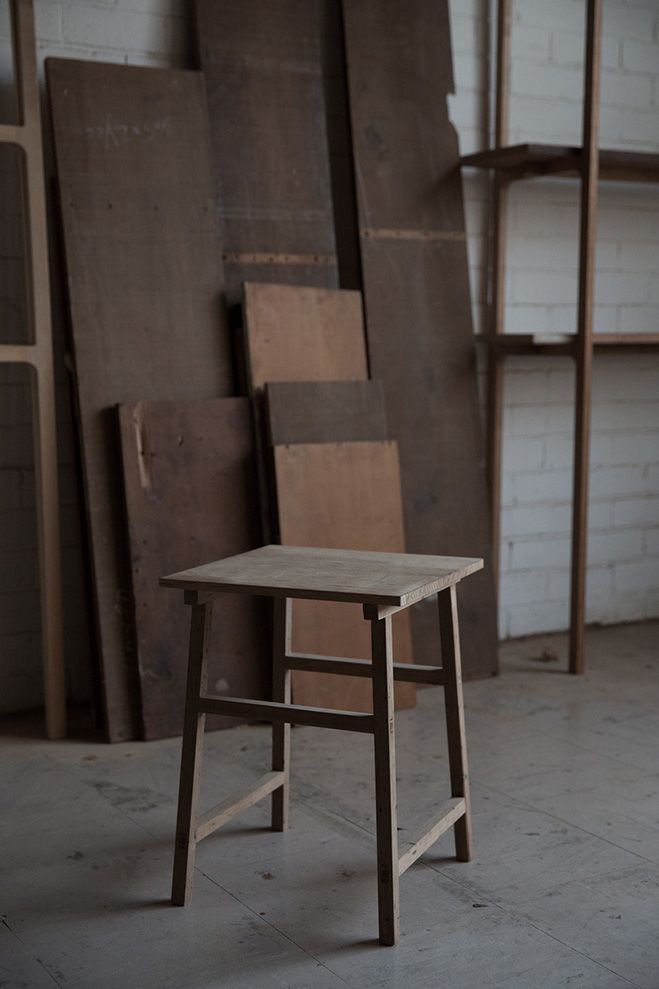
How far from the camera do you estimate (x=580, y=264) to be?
3.79m

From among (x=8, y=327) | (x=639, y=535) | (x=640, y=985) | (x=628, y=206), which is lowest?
(x=640, y=985)

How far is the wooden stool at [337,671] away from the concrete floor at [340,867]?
0.35 feet

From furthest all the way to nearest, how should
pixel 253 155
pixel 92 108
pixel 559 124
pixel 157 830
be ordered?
pixel 559 124, pixel 253 155, pixel 92 108, pixel 157 830

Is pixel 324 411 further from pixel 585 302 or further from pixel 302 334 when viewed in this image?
pixel 585 302

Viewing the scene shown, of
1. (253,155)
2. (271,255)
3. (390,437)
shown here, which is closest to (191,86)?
(253,155)

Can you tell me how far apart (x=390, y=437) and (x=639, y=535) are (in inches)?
55.0

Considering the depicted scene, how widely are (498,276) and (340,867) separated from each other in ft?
7.72

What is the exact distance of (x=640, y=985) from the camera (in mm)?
2021

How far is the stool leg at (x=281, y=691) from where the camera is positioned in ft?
8.65

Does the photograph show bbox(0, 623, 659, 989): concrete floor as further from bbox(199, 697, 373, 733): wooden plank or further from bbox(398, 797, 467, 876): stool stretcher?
bbox(199, 697, 373, 733): wooden plank

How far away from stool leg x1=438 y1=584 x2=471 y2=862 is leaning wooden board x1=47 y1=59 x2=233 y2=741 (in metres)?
1.15

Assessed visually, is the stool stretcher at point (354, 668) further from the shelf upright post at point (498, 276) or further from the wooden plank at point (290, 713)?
the shelf upright post at point (498, 276)

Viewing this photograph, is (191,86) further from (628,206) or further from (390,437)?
(628,206)

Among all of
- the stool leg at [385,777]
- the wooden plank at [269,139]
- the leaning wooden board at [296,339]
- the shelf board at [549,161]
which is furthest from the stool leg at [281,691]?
the shelf board at [549,161]
